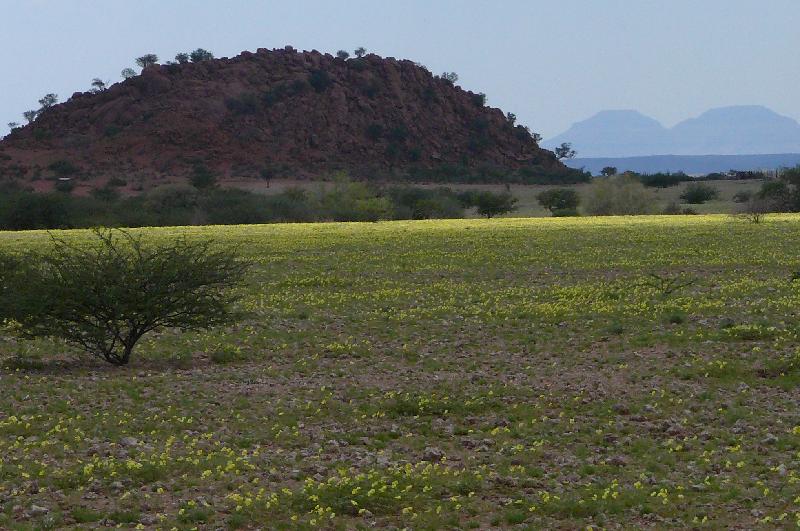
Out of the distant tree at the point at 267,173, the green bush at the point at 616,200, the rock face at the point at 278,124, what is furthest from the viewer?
the rock face at the point at 278,124

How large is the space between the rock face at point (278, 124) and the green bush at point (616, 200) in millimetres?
47235

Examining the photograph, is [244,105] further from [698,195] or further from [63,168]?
[698,195]

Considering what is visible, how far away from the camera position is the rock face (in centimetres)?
12306

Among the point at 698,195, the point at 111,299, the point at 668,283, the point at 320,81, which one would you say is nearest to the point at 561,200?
the point at 698,195

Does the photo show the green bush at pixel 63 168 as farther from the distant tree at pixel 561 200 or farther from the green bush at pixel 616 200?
the green bush at pixel 616 200

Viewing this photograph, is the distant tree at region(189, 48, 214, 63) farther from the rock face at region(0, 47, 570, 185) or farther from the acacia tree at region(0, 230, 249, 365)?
the acacia tree at region(0, 230, 249, 365)

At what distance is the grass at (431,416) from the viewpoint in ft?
28.9

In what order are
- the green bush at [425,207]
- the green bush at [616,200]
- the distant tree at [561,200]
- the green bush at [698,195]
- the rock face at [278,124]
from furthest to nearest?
the rock face at [278,124] < the green bush at [698,195] < the distant tree at [561,200] < the green bush at [425,207] < the green bush at [616,200]

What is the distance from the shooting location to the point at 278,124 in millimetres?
129750

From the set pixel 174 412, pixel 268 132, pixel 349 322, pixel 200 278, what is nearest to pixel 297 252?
pixel 349 322

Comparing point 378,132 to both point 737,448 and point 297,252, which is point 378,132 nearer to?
point 297,252

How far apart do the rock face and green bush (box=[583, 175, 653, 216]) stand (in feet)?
155

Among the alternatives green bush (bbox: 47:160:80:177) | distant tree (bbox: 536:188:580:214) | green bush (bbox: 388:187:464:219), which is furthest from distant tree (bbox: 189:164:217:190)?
distant tree (bbox: 536:188:580:214)

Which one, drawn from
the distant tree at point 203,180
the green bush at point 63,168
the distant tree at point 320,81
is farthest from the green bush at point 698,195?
the green bush at point 63,168
